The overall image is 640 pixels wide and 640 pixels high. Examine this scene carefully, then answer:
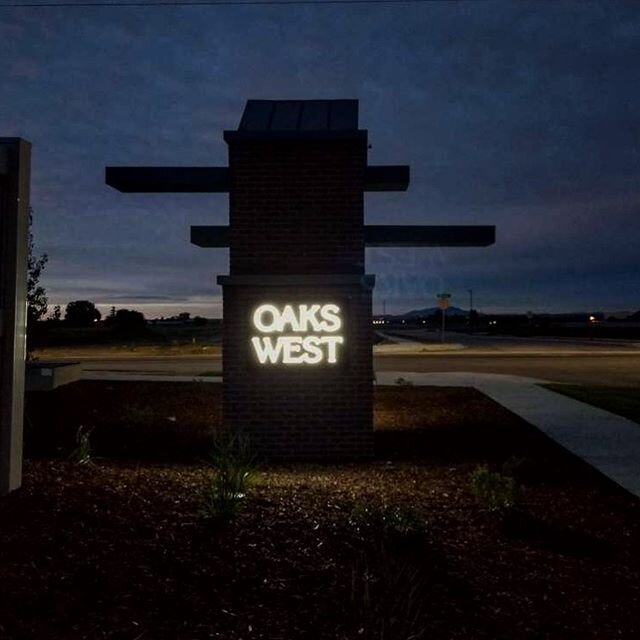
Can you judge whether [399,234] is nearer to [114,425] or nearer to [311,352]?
[311,352]

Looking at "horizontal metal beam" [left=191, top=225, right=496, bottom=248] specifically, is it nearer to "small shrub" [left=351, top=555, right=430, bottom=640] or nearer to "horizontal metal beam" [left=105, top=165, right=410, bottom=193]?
"horizontal metal beam" [left=105, top=165, right=410, bottom=193]

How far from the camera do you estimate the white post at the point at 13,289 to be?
640cm

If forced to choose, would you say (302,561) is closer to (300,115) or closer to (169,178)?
(169,178)

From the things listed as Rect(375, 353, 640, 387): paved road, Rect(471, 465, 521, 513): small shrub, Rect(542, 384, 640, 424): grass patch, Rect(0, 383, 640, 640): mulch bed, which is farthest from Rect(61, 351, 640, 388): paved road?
Rect(0, 383, 640, 640): mulch bed

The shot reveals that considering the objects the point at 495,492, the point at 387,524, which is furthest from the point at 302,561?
the point at 495,492

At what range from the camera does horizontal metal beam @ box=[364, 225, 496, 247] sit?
11742mm

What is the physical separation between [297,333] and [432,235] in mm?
2893

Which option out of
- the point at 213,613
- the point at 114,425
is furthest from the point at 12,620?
the point at 114,425

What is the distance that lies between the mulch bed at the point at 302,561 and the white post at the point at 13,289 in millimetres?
583

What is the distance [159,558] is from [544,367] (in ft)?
81.0

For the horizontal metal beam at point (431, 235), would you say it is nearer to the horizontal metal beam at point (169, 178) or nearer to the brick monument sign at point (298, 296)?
the brick monument sign at point (298, 296)

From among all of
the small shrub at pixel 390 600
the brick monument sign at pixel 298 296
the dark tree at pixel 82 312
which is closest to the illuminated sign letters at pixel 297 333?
the brick monument sign at pixel 298 296

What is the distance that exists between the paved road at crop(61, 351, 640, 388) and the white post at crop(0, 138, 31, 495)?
17.7 meters

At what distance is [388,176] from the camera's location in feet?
36.6
